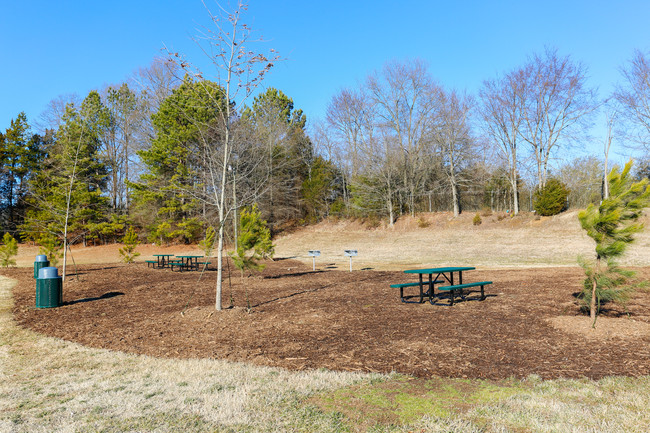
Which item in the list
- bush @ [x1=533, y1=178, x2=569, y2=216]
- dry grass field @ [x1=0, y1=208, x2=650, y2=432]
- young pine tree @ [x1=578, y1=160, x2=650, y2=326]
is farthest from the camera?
bush @ [x1=533, y1=178, x2=569, y2=216]

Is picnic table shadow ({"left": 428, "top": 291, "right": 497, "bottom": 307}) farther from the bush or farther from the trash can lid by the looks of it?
the bush

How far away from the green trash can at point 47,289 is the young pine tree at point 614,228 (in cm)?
1015

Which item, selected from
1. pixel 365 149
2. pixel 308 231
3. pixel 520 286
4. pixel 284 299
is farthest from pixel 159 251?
pixel 520 286

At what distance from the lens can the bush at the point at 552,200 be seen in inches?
1075

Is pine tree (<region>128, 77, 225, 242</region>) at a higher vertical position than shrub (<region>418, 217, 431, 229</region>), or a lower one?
higher

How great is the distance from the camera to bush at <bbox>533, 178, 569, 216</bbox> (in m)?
27.3

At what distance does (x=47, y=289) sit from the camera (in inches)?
353

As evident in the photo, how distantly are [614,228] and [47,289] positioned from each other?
10688 millimetres

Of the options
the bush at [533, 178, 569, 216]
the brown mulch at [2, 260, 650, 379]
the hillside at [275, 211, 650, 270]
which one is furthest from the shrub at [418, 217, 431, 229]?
the brown mulch at [2, 260, 650, 379]

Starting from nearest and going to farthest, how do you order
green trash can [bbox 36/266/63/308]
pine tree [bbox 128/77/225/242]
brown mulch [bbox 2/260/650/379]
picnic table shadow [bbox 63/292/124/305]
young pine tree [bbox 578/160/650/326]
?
brown mulch [bbox 2/260/650/379] < young pine tree [bbox 578/160/650/326] < green trash can [bbox 36/266/63/308] < picnic table shadow [bbox 63/292/124/305] < pine tree [bbox 128/77/225/242]

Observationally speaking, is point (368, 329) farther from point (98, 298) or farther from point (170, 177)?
point (170, 177)

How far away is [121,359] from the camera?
5.14m

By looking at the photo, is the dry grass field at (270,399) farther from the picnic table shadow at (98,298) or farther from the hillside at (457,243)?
the hillside at (457,243)

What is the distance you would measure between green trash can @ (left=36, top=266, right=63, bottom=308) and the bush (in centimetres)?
2753
